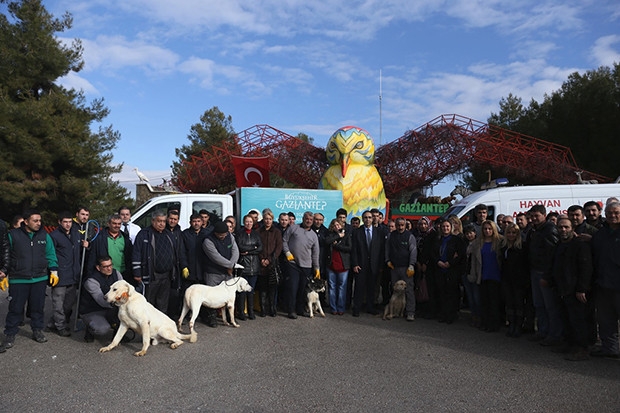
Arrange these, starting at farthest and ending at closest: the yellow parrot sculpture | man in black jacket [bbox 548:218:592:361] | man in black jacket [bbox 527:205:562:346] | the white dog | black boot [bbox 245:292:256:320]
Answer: the yellow parrot sculpture < the white dog < black boot [bbox 245:292:256:320] < man in black jacket [bbox 527:205:562:346] < man in black jacket [bbox 548:218:592:361]

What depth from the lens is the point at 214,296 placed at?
6832 millimetres

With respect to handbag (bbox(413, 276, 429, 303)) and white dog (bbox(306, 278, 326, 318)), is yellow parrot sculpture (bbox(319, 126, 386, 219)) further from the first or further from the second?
white dog (bbox(306, 278, 326, 318))

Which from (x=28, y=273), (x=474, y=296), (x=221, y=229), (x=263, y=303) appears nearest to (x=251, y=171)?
(x=263, y=303)

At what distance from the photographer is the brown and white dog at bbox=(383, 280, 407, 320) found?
7766 millimetres

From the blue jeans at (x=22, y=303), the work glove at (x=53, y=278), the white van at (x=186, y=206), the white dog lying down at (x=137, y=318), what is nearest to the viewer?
the white dog lying down at (x=137, y=318)

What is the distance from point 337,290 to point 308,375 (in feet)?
11.5

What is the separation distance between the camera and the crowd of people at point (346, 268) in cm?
562

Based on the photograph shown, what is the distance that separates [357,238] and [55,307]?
16.4ft

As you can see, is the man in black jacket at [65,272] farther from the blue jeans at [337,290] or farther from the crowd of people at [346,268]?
the blue jeans at [337,290]

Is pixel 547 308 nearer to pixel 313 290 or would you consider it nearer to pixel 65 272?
pixel 313 290

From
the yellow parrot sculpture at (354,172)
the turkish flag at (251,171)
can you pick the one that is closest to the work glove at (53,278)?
the turkish flag at (251,171)

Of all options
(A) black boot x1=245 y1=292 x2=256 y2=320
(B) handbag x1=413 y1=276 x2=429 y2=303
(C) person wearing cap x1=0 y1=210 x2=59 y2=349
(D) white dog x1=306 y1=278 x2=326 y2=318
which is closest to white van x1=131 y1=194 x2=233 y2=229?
(A) black boot x1=245 y1=292 x2=256 y2=320

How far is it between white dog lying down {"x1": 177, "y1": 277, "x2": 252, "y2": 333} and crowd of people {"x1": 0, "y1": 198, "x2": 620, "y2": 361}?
290 millimetres

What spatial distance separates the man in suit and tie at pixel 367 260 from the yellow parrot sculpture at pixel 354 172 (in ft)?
21.1
